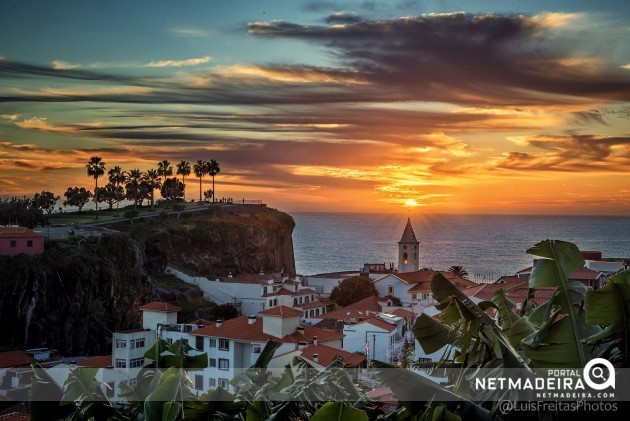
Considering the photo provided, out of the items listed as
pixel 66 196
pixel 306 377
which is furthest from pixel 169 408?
pixel 66 196

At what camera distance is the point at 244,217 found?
309 feet

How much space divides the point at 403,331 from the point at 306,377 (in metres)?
35.3

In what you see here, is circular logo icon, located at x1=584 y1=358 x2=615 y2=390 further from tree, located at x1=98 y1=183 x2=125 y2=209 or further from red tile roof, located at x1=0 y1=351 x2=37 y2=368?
tree, located at x1=98 y1=183 x2=125 y2=209

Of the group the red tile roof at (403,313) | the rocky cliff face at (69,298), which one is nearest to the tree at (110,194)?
the rocky cliff face at (69,298)

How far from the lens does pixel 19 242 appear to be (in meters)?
52.4

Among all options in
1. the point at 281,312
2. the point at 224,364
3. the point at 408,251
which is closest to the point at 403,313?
the point at 281,312

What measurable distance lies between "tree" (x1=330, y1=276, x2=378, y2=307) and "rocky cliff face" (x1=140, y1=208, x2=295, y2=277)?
18.3 meters

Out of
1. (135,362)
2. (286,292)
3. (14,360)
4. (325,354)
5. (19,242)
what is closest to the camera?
(325,354)

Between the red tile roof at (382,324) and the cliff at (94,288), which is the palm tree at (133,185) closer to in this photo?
the cliff at (94,288)

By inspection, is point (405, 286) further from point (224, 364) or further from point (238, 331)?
point (224, 364)

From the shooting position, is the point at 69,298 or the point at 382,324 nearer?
the point at 382,324

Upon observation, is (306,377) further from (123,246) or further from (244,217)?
(244,217)

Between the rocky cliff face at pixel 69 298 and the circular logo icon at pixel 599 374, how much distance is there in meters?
46.6

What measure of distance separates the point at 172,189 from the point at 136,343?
2947 inches
